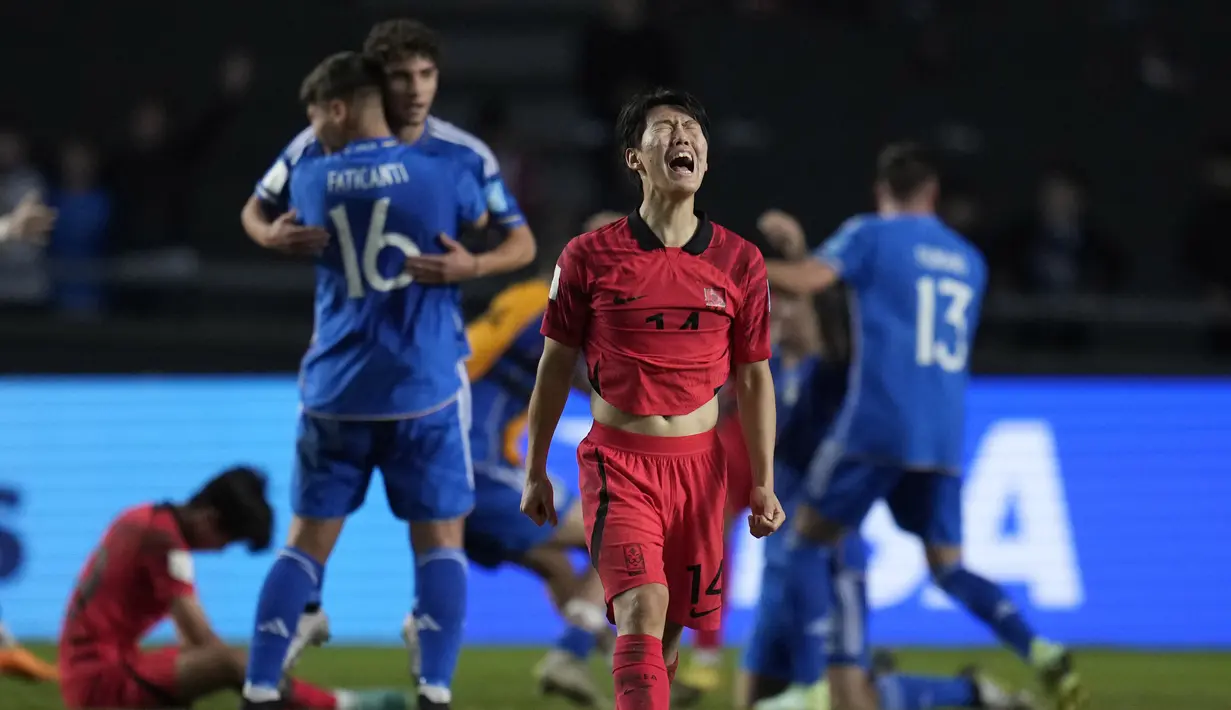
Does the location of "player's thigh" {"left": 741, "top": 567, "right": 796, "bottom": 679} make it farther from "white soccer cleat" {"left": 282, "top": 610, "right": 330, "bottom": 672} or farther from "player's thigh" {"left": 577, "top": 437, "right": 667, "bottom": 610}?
"player's thigh" {"left": 577, "top": 437, "right": 667, "bottom": 610}

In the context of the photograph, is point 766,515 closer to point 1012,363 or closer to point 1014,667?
point 1014,667

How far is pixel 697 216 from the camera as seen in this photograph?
5.20 metres

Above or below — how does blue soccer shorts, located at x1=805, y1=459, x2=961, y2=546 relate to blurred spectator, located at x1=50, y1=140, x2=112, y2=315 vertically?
below

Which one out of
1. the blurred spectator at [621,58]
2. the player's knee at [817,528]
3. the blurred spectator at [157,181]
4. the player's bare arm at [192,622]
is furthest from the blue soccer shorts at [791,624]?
the blurred spectator at [157,181]

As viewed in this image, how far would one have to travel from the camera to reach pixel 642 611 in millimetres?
4832

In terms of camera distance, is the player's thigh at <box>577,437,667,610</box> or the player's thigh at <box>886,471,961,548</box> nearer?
the player's thigh at <box>577,437,667,610</box>

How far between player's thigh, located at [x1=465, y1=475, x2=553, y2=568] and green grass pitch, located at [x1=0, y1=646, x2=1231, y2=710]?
66 cm

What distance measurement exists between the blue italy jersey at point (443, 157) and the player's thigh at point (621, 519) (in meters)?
1.57

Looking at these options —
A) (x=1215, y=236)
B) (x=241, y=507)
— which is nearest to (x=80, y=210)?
(x=241, y=507)

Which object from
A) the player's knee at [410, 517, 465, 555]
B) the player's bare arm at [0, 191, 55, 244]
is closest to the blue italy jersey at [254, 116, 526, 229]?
the player's bare arm at [0, 191, 55, 244]

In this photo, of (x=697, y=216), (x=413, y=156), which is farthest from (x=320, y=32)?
(x=697, y=216)

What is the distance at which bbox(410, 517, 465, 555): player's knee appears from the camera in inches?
241

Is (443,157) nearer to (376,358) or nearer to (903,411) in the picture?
(376,358)

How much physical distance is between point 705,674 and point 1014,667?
82.0 inches
